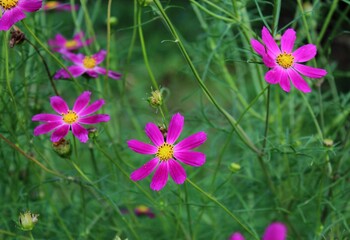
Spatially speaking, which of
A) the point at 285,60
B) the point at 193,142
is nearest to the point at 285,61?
the point at 285,60

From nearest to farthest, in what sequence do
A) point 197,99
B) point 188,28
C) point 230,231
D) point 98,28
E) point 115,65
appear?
point 230,231
point 115,65
point 197,99
point 188,28
point 98,28

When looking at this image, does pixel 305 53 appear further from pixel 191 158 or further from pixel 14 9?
pixel 14 9

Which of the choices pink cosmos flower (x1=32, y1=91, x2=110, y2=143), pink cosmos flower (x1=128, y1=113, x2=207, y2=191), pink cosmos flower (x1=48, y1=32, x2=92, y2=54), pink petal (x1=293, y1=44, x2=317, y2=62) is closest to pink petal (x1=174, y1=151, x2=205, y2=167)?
pink cosmos flower (x1=128, y1=113, x2=207, y2=191)

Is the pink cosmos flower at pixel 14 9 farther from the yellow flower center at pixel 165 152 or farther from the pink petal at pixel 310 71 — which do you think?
the pink petal at pixel 310 71

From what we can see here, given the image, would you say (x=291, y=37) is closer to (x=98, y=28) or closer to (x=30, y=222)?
(x=30, y=222)

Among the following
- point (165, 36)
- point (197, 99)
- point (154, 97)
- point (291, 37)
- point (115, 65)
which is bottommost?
point (154, 97)

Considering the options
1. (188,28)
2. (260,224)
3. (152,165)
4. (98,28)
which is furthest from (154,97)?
(98,28)

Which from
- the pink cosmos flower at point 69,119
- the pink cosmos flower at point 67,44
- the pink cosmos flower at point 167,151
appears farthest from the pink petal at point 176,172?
the pink cosmos flower at point 67,44
